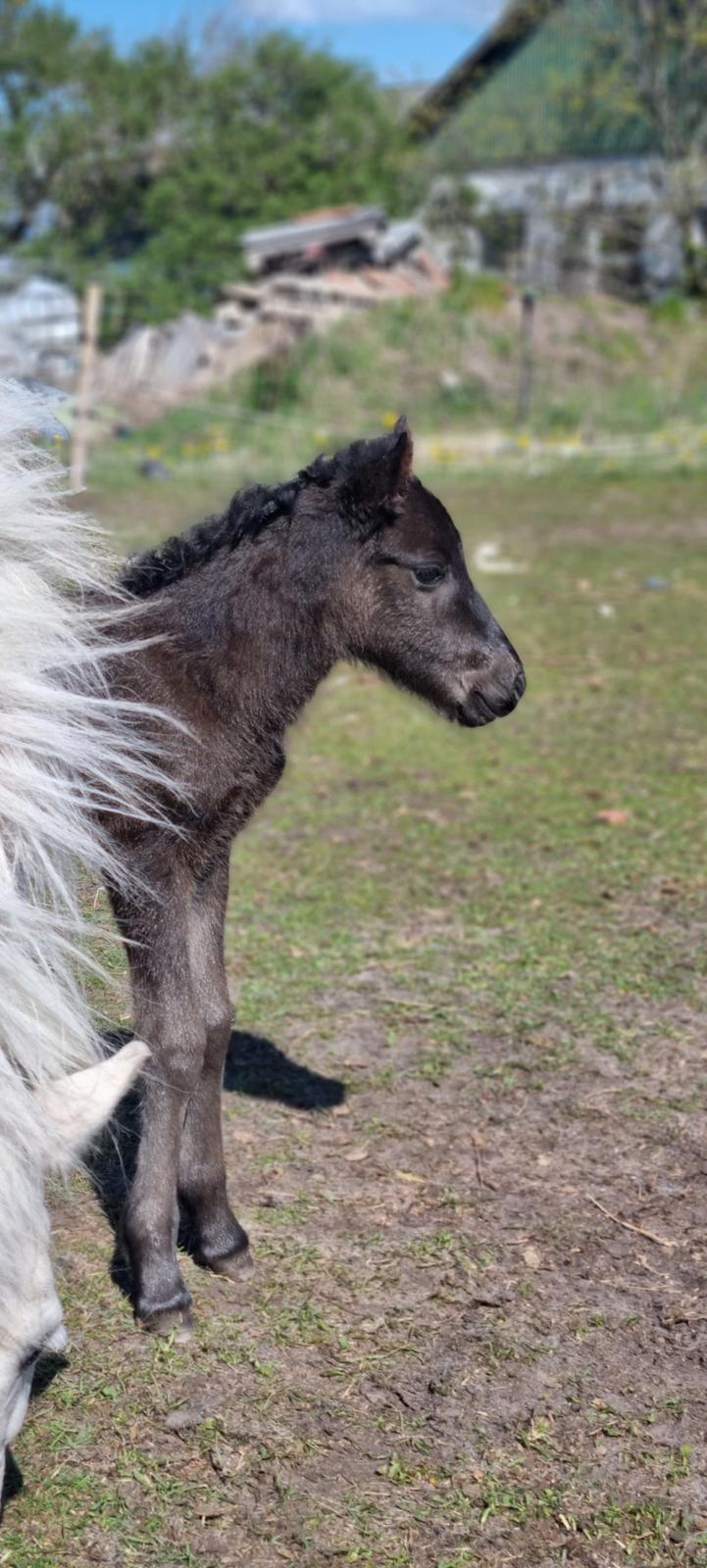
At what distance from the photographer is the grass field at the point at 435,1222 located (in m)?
2.83

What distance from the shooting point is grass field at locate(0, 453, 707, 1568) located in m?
2.83

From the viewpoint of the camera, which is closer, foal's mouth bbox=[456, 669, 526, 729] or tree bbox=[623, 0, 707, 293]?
foal's mouth bbox=[456, 669, 526, 729]

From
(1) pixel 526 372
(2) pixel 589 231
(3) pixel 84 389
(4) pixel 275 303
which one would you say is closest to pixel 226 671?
(3) pixel 84 389

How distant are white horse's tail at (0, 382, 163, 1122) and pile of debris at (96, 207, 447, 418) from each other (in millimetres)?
17511

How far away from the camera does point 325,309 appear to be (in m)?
21.4

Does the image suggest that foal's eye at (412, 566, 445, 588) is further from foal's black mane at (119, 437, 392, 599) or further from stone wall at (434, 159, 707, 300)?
stone wall at (434, 159, 707, 300)

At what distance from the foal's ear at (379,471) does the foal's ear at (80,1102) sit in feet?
4.52

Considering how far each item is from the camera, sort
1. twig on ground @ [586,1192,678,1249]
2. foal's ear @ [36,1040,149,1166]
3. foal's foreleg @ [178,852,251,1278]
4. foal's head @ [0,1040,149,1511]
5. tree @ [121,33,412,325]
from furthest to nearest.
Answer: tree @ [121,33,412,325]
twig on ground @ [586,1192,678,1249]
foal's foreleg @ [178,852,251,1278]
foal's ear @ [36,1040,149,1166]
foal's head @ [0,1040,149,1511]

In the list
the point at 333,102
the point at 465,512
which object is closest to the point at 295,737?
the point at 465,512

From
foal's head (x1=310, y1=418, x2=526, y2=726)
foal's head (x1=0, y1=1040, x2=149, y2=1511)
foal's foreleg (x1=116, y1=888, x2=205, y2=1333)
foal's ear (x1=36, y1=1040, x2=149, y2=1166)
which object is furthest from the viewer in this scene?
foal's head (x1=310, y1=418, x2=526, y2=726)

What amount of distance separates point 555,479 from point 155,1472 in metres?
15.0

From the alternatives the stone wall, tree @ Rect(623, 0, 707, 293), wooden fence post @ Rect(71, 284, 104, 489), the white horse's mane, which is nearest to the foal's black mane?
the white horse's mane

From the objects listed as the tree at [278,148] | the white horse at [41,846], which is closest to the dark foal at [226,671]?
the white horse at [41,846]

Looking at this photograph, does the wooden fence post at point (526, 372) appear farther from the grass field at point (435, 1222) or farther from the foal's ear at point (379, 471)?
the foal's ear at point (379, 471)
